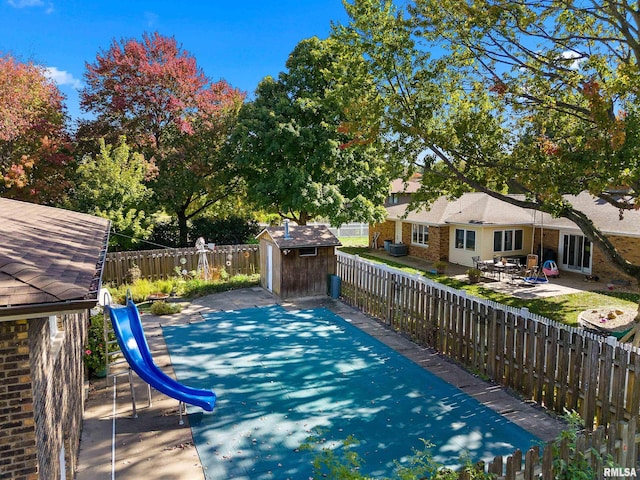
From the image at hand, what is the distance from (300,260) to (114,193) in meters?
7.85

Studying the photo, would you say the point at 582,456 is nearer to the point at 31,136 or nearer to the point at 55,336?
the point at 55,336

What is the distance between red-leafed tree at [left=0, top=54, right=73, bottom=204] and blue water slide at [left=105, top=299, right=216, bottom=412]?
12320mm

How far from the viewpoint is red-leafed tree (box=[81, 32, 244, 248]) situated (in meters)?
19.3

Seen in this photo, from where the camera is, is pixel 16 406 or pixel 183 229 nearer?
pixel 16 406

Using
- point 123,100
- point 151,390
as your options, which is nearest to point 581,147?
point 151,390

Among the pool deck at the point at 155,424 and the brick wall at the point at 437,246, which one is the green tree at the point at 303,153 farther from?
the pool deck at the point at 155,424

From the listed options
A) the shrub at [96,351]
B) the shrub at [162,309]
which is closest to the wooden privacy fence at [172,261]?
the shrub at [162,309]

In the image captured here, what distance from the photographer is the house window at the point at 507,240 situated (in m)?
21.5

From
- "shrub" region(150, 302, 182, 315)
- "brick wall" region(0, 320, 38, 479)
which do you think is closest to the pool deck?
"brick wall" region(0, 320, 38, 479)

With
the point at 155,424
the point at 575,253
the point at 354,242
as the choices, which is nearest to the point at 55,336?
the point at 155,424

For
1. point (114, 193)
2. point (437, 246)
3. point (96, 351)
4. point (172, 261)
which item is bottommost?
point (96, 351)

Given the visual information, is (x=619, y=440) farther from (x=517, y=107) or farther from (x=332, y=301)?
(x=332, y=301)

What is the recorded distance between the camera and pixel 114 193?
16.9 m

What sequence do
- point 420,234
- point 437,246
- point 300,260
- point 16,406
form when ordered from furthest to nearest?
point 420,234, point 437,246, point 300,260, point 16,406
